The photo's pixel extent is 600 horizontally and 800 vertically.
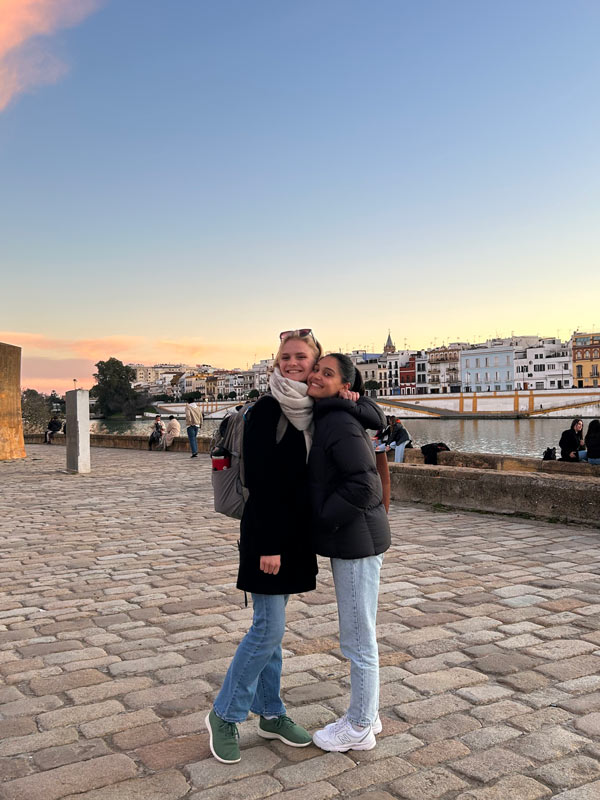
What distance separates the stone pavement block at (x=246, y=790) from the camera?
271 cm

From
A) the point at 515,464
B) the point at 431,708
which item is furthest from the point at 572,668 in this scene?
the point at 515,464

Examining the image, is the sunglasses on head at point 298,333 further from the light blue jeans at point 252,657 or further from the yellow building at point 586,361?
the yellow building at point 586,361

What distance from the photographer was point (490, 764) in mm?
2928

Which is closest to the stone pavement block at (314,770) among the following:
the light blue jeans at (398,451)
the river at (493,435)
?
the light blue jeans at (398,451)

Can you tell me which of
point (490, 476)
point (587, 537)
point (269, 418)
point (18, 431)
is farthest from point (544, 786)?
point (18, 431)

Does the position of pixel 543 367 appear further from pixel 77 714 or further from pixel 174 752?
pixel 174 752

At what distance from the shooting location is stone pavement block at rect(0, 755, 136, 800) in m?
2.76

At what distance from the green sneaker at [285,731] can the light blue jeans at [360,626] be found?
0.73ft

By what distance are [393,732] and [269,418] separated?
4.70 ft

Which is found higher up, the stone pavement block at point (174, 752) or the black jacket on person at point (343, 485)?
the black jacket on person at point (343, 485)

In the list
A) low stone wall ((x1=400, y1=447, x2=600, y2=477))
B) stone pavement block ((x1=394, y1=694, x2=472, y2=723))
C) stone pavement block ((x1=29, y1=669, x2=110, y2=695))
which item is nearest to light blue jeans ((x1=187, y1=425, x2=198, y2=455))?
low stone wall ((x1=400, y1=447, x2=600, y2=477))

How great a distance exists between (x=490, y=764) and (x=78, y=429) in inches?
555

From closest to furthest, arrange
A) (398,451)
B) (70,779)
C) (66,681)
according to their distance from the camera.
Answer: (70,779) → (66,681) → (398,451)

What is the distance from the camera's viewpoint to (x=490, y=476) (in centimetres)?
953
